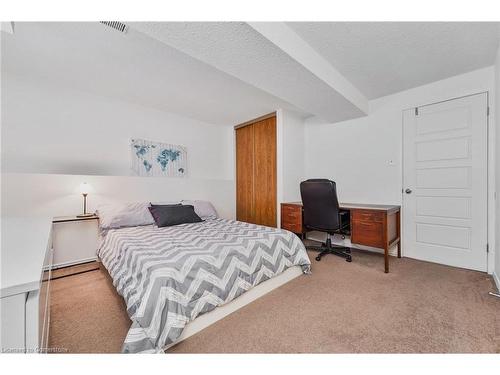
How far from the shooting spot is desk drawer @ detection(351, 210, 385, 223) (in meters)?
2.52

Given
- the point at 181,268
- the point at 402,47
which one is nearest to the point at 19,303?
the point at 181,268

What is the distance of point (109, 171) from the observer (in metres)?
3.09

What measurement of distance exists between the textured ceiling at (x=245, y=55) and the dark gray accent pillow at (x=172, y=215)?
6.06 feet

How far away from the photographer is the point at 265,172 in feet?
12.7

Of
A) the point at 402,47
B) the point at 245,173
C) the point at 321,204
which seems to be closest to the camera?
the point at 402,47

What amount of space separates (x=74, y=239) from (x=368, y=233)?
145 inches

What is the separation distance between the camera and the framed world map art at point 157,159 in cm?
331

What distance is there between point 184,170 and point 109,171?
1158 mm

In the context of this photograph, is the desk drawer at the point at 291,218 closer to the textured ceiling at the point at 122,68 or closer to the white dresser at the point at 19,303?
the textured ceiling at the point at 122,68

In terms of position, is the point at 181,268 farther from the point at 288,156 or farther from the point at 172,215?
the point at 288,156

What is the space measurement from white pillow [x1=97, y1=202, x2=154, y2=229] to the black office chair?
2148 mm

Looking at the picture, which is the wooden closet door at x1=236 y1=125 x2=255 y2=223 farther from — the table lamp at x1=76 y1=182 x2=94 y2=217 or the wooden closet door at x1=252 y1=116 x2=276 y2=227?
the table lamp at x1=76 y1=182 x2=94 y2=217

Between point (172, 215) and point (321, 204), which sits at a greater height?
point (321, 204)
